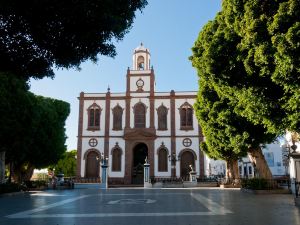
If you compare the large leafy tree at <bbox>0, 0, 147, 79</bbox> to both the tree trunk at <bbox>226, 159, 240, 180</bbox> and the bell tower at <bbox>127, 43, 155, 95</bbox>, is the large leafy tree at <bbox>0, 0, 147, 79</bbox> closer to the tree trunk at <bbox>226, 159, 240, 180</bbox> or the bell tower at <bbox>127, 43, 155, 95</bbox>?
the tree trunk at <bbox>226, 159, 240, 180</bbox>

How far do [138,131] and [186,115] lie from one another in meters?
6.77

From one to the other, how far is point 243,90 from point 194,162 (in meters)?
31.4

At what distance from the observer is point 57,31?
6727 mm

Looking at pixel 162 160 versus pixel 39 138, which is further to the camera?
pixel 162 160

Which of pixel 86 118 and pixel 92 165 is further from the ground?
pixel 86 118

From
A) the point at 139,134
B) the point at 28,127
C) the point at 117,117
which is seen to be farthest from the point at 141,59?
the point at 28,127

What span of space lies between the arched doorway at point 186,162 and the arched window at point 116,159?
26.6 ft

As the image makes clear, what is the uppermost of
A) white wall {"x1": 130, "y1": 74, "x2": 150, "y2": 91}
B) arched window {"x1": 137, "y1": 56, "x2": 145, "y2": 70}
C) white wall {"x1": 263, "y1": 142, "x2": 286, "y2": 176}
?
arched window {"x1": 137, "y1": 56, "x2": 145, "y2": 70}

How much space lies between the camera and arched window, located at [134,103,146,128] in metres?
44.3

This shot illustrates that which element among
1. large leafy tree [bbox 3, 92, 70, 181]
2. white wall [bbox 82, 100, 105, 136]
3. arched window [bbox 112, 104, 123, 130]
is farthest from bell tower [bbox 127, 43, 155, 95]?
large leafy tree [bbox 3, 92, 70, 181]

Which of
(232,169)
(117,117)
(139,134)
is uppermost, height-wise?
(117,117)

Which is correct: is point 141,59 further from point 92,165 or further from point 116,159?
point 92,165

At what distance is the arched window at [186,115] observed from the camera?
44.0m

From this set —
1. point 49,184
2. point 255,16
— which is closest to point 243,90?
point 255,16
